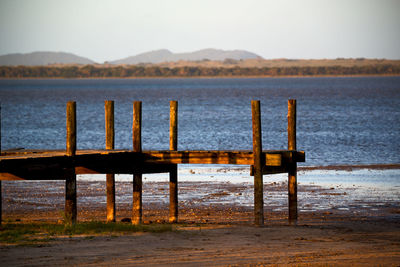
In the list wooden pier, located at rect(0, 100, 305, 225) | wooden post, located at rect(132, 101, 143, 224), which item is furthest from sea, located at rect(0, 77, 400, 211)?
wooden post, located at rect(132, 101, 143, 224)

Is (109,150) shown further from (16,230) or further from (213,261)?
(213,261)

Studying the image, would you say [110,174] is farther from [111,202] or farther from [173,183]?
[173,183]

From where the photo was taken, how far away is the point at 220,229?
14703 millimetres

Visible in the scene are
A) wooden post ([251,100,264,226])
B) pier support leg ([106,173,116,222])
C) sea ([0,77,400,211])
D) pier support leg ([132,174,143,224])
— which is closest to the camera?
wooden post ([251,100,264,226])

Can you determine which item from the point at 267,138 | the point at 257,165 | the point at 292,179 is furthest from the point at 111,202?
the point at 267,138

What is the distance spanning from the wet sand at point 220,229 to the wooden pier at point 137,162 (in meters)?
0.88

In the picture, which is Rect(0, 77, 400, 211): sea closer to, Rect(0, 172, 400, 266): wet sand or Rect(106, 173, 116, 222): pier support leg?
Rect(0, 172, 400, 266): wet sand

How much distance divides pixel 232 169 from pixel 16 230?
1469 centimetres

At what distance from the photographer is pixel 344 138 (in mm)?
45656

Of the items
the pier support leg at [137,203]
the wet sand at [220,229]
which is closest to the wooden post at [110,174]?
the wet sand at [220,229]

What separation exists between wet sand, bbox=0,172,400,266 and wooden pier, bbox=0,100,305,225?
2.88ft

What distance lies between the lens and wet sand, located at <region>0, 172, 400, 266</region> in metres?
11.6

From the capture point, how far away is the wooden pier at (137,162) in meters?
14.6

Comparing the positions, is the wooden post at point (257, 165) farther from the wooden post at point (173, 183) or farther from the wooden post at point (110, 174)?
the wooden post at point (110, 174)
